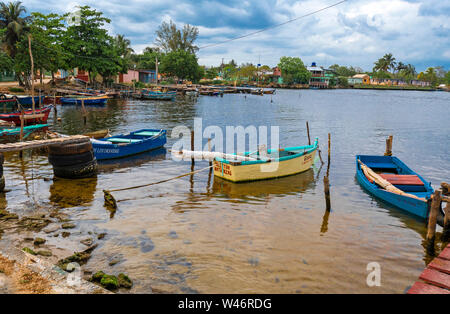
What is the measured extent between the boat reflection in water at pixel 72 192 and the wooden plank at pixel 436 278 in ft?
37.7

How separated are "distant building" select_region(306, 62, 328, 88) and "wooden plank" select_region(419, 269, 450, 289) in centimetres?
16263

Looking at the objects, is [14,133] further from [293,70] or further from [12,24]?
[293,70]

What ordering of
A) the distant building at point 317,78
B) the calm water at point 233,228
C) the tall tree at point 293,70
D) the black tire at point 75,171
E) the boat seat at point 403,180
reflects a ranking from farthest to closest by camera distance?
the distant building at point 317,78 → the tall tree at point 293,70 → the black tire at point 75,171 → the boat seat at point 403,180 → the calm water at point 233,228

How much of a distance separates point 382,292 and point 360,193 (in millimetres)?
8138

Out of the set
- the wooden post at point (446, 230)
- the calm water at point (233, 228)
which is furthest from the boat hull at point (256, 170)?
the wooden post at point (446, 230)

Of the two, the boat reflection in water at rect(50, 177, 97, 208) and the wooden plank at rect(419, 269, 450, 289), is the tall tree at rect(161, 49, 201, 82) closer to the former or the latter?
the boat reflection in water at rect(50, 177, 97, 208)

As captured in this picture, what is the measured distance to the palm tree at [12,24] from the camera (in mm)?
52250

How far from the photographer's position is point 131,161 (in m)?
20.0

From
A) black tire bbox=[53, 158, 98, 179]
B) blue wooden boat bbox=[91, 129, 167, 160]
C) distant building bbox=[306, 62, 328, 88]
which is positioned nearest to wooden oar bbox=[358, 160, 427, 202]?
blue wooden boat bbox=[91, 129, 167, 160]

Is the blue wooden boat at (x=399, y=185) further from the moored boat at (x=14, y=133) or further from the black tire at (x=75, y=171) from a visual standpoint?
the moored boat at (x=14, y=133)

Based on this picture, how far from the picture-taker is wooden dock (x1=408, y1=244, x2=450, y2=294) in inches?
289

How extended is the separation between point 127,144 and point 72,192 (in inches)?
251
